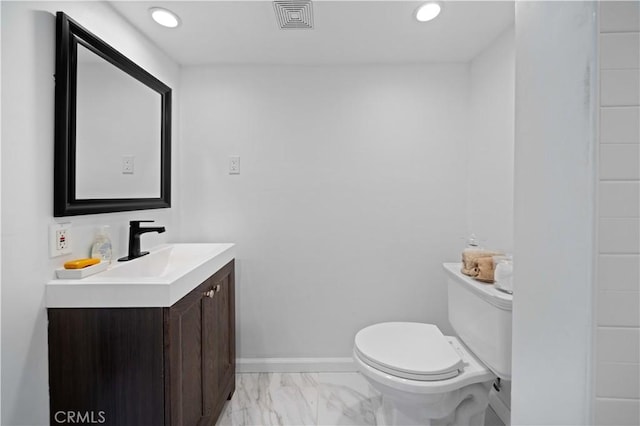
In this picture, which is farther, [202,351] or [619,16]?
[202,351]

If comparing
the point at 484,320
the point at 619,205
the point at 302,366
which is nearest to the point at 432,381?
the point at 484,320

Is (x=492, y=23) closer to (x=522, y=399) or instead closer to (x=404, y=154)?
(x=404, y=154)

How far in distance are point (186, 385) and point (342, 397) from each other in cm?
101

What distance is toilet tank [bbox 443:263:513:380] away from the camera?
4.29ft

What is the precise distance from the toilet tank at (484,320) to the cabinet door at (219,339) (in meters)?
1.14

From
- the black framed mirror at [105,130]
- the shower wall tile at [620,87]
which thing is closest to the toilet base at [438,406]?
the shower wall tile at [620,87]

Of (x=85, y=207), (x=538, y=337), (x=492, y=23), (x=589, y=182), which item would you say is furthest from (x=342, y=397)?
(x=492, y=23)

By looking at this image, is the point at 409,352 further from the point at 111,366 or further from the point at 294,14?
the point at 294,14

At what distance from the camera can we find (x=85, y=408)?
113 centimetres

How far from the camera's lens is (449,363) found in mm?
1407

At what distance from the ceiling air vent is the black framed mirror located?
29.4 inches

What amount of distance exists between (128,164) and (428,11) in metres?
1.61

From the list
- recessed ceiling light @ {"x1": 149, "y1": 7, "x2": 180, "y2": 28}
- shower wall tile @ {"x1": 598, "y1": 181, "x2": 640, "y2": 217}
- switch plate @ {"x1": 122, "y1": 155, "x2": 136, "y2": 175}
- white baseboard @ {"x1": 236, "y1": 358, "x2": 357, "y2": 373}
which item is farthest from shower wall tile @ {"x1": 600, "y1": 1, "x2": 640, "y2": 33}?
white baseboard @ {"x1": 236, "y1": 358, "x2": 357, "y2": 373}

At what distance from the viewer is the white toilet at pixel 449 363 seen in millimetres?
1337
